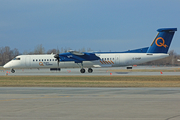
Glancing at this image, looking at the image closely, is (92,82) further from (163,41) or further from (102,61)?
(163,41)

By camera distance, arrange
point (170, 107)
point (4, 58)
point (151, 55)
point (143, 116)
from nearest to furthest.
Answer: point (143, 116), point (170, 107), point (151, 55), point (4, 58)

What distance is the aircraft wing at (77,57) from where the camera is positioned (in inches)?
1715

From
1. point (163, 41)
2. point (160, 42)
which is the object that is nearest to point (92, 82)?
point (160, 42)

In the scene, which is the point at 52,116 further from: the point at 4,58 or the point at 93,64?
the point at 4,58

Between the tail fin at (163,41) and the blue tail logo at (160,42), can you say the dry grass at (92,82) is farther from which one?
the blue tail logo at (160,42)

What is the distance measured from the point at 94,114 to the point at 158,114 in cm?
282

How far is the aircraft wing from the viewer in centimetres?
4355

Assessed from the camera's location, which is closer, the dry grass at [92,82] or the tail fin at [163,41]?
the dry grass at [92,82]

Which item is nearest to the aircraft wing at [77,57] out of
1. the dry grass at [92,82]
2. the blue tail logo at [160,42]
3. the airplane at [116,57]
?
the airplane at [116,57]

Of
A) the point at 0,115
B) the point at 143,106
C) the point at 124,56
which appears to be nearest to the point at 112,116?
the point at 143,106

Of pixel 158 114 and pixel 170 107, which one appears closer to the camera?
pixel 158 114

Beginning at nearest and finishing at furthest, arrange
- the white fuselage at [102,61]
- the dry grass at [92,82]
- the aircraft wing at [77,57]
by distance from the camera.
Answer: the dry grass at [92,82], the white fuselage at [102,61], the aircraft wing at [77,57]

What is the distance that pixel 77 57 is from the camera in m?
44.0

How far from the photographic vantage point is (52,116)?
9430 mm
